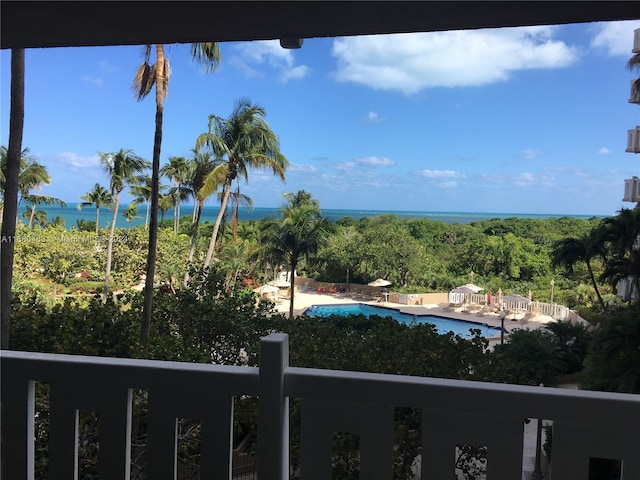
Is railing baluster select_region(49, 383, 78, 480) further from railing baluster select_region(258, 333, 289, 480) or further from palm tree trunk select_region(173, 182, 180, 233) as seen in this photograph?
palm tree trunk select_region(173, 182, 180, 233)

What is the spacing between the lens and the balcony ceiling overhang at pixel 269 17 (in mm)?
879

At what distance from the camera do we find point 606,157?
34.5 feet

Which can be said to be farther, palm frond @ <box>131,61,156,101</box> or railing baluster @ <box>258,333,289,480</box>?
palm frond @ <box>131,61,156,101</box>

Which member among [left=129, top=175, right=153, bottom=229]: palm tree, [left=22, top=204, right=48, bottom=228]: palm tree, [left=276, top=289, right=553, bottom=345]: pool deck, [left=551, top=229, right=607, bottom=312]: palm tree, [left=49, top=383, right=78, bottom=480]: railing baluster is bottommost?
[left=276, top=289, right=553, bottom=345]: pool deck

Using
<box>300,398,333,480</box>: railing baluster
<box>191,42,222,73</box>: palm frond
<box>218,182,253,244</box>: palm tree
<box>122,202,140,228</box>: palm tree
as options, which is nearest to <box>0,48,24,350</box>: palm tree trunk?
<box>191,42,222,73</box>: palm frond

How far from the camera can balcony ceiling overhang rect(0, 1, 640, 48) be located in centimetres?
88

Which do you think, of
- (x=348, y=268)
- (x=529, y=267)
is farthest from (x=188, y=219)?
(x=529, y=267)

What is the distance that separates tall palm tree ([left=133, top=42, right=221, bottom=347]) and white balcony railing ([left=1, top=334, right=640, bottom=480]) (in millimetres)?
5092

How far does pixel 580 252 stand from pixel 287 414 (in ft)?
22.8

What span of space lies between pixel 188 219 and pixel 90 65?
5.97 metres

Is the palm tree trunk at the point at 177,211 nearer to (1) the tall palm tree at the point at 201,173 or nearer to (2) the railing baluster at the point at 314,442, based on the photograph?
(1) the tall palm tree at the point at 201,173

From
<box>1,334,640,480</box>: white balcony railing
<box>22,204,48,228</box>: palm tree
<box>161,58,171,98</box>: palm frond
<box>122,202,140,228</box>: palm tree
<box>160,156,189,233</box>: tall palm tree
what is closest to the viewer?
<box>1,334,640,480</box>: white balcony railing

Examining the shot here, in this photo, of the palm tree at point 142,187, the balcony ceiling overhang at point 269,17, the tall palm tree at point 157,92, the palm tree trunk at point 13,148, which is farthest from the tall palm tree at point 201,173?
the balcony ceiling overhang at point 269,17

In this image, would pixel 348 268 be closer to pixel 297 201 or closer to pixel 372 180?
pixel 297 201
